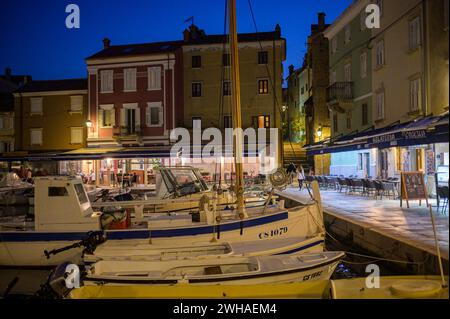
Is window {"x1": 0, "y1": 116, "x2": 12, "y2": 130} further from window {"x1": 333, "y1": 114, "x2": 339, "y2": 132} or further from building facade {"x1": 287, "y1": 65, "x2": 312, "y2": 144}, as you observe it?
window {"x1": 333, "y1": 114, "x2": 339, "y2": 132}

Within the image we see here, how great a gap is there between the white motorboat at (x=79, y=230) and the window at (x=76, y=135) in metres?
28.2

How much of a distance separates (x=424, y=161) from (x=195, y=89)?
2059cm

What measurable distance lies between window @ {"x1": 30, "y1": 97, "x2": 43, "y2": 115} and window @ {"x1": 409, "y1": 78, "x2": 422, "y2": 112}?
31.6m

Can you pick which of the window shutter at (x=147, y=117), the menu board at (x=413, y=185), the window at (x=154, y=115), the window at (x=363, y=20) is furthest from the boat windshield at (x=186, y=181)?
the window shutter at (x=147, y=117)

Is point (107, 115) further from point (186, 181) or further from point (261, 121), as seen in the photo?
point (186, 181)

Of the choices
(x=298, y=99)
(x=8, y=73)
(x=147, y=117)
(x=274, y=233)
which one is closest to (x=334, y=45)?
(x=147, y=117)

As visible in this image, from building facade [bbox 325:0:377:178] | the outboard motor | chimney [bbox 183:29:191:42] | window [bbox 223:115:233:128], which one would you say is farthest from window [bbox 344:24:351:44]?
the outboard motor

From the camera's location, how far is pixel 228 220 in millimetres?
10039

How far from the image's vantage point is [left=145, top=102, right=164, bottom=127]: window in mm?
34375

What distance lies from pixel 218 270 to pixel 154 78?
1146 inches

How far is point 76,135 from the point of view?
3719 centimetres

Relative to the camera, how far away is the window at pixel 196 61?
113 ft
